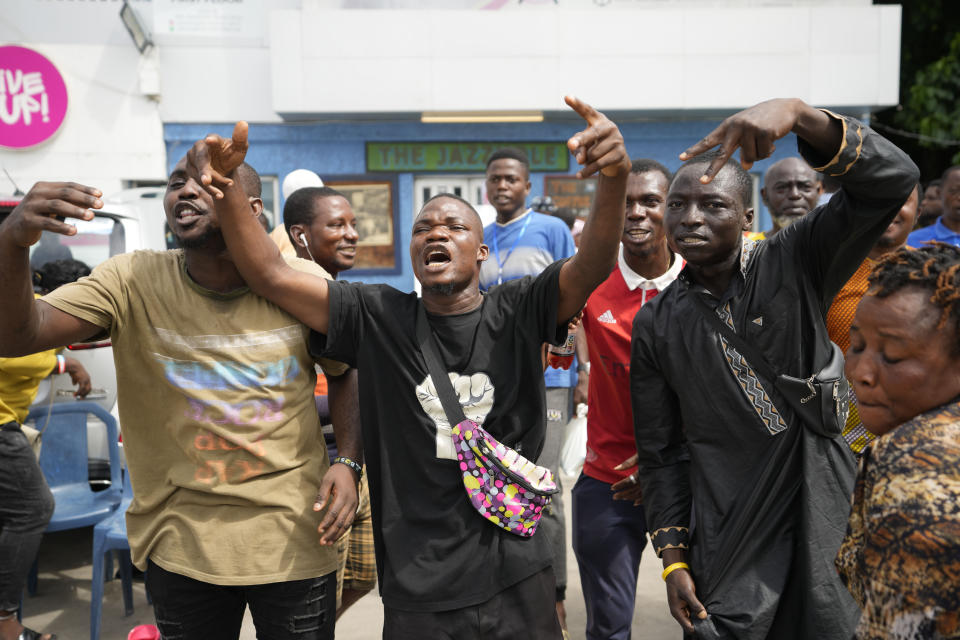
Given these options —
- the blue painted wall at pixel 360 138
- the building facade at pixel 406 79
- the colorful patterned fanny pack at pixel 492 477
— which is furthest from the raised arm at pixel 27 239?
the blue painted wall at pixel 360 138

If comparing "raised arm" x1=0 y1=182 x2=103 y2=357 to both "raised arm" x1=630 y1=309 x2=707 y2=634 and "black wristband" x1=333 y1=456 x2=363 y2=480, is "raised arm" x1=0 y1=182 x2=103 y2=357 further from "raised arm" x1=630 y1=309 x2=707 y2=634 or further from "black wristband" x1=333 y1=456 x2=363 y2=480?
"raised arm" x1=630 y1=309 x2=707 y2=634

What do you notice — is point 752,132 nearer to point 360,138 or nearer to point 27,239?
point 27,239

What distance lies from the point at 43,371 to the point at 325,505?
8.27 feet

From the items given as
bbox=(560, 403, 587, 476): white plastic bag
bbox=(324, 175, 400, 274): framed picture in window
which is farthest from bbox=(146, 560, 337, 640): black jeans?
bbox=(324, 175, 400, 274): framed picture in window

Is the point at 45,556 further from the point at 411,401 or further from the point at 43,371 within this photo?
the point at 411,401

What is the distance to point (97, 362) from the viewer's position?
546 centimetres

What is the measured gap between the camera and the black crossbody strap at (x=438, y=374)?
96.1 inches

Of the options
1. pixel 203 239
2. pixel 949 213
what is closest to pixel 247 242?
pixel 203 239

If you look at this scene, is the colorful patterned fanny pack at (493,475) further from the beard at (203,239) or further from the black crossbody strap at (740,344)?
the beard at (203,239)

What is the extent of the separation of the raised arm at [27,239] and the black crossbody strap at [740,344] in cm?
178

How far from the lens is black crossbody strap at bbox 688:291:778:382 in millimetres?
2398

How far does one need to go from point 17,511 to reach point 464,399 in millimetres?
2924

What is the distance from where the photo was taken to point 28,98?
484 inches

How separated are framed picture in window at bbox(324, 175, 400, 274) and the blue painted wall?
11cm
